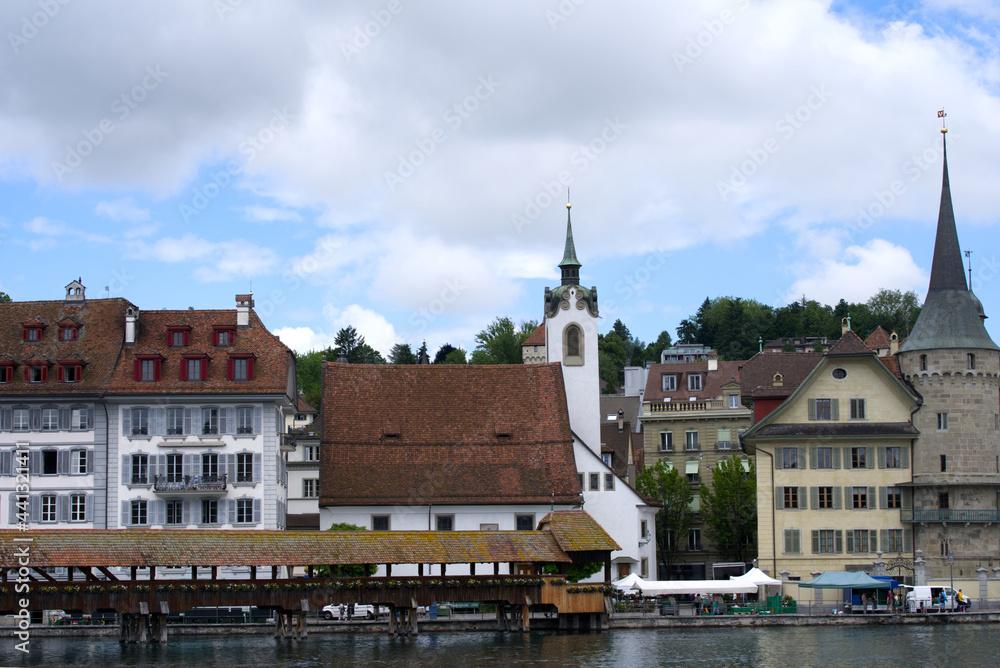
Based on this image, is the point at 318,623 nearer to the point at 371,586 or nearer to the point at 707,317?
the point at 371,586

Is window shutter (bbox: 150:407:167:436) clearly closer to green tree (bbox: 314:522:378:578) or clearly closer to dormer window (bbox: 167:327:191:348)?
dormer window (bbox: 167:327:191:348)

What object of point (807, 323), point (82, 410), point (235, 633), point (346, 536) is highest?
point (807, 323)

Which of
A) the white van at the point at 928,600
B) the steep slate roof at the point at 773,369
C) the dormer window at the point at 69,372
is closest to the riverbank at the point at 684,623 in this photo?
the white van at the point at 928,600

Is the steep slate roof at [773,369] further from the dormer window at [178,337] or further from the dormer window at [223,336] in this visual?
the dormer window at [178,337]

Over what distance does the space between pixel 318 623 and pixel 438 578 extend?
23.1 ft

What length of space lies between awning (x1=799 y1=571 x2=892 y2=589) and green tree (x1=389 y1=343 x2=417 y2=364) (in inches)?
3732

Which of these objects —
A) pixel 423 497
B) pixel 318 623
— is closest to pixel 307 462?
pixel 423 497

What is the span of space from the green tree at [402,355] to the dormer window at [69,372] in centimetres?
8793

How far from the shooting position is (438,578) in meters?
59.4

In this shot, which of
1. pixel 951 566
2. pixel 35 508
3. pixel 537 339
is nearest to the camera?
pixel 35 508

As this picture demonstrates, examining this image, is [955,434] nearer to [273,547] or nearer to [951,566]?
[951,566]

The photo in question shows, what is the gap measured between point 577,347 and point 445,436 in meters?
11.5

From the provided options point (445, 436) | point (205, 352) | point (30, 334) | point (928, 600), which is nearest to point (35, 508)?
point (30, 334)

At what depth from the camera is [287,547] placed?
2302 inches
